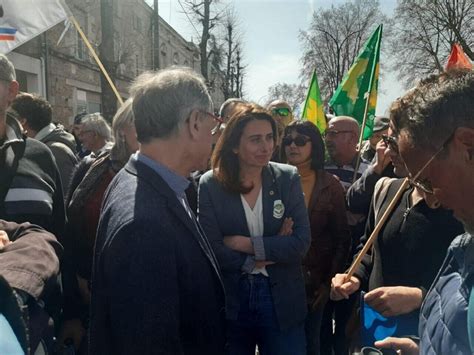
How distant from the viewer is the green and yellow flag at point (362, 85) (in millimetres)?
4895

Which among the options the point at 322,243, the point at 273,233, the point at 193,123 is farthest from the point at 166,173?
the point at 322,243

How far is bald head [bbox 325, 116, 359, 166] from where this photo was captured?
4.36 m

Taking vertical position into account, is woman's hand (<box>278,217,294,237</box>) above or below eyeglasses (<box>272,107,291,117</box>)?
below

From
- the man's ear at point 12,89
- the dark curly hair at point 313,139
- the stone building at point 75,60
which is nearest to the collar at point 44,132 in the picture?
the man's ear at point 12,89

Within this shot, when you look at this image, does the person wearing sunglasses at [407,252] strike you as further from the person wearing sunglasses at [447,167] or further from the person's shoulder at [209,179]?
the person's shoulder at [209,179]

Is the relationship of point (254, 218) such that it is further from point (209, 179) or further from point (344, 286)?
point (344, 286)

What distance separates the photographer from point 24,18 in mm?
3086

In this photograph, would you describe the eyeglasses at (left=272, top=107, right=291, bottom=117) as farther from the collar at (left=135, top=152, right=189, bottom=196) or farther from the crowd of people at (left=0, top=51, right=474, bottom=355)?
the collar at (left=135, top=152, right=189, bottom=196)

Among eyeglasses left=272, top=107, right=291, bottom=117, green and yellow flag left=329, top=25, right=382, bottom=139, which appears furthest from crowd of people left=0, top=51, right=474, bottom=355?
green and yellow flag left=329, top=25, right=382, bottom=139

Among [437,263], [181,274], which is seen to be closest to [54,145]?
[181,274]

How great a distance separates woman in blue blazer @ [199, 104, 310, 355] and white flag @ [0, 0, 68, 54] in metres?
1.57

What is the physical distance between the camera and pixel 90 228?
262cm

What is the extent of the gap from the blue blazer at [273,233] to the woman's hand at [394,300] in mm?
597

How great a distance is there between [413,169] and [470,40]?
28.3m
